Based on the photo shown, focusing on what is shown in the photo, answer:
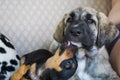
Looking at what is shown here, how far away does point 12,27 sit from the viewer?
1997 mm

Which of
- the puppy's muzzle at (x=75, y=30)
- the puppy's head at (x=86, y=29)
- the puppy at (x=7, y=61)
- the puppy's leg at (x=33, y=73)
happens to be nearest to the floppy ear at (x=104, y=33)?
the puppy's head at (x=86, y=29)

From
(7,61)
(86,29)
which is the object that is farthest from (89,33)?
(7,61)

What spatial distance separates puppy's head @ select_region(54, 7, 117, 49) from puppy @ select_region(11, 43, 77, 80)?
6cm

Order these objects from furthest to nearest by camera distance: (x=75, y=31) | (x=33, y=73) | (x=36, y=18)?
(x=36, y=18)
(x=33, y=73)
(x=75, y=31)

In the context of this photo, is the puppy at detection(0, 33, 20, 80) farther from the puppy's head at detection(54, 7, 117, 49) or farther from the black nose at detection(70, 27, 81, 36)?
the black nose at detection(70, 27, 81, 36)

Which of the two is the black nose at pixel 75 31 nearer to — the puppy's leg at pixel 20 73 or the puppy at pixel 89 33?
the puppy at pixel 89 33

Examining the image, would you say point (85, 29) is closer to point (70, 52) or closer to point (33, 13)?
point (70, 52)

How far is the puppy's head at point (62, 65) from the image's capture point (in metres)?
1.34

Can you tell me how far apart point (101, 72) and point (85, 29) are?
247mm

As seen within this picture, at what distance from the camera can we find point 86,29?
1.35 metres

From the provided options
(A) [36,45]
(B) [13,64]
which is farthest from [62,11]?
(B) [13,64]

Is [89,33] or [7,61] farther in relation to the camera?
[7,61]

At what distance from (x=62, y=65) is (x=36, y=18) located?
72 centimetres

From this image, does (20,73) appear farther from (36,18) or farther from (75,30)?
(36,18)
